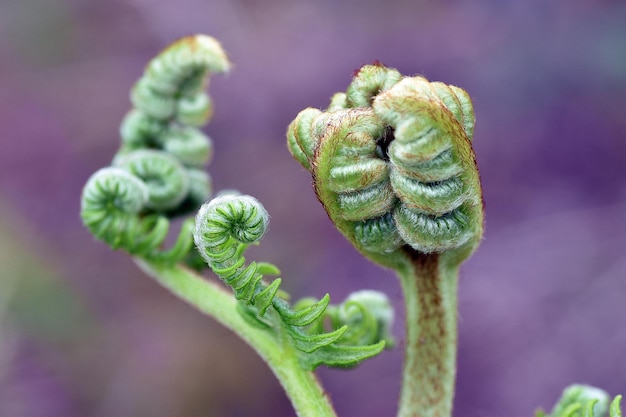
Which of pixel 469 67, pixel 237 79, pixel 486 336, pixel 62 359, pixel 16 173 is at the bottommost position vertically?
pixel 62 359

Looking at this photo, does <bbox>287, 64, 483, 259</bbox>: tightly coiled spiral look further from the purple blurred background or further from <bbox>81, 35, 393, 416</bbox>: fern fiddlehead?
the purple blurred background

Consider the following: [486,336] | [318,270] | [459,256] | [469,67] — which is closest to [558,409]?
[459,256]

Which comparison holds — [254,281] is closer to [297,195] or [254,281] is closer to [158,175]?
[158,175]

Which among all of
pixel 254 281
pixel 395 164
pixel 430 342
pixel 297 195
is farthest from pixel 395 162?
pixel 297 195

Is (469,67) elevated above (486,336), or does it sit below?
above

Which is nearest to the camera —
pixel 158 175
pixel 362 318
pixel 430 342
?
pixel 430 342

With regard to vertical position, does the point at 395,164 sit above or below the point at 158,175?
below

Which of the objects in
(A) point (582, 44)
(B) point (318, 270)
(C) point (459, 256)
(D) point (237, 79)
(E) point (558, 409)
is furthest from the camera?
(D) point (237, 79)

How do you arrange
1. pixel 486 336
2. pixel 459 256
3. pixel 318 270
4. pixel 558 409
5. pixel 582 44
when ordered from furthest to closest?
pixel 582 44
pixel 318 270
pixel 486 336
pixel 558 409
pixel 459 256

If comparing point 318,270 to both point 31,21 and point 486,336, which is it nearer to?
point 486,336
